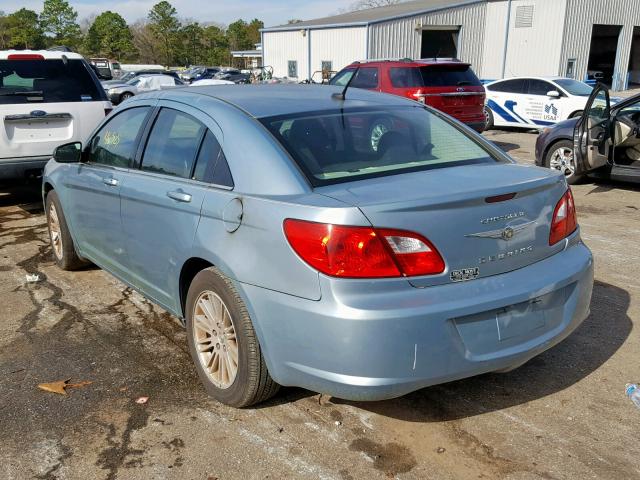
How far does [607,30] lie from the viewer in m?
33.9

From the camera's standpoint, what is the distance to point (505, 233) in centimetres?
290

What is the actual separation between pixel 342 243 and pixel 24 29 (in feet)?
340

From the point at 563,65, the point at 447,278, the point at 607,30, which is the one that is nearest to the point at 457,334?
the point at 447,278

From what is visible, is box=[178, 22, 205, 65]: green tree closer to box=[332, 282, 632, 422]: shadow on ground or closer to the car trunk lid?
box=[332, 282, 632, 422]: shadow on ground

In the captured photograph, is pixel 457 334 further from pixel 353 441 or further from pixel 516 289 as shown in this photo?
pixel 353 441

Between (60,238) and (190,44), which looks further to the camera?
(190,44)

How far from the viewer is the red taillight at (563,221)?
319cm

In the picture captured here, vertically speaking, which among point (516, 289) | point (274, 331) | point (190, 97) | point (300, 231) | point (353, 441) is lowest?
point (353, 441)

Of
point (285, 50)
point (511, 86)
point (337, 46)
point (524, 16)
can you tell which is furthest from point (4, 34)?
point (511, 86)

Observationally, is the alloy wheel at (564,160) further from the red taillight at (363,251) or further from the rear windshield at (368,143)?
the red taillight at (363,251)

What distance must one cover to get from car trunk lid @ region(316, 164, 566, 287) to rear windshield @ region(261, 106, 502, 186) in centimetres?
17

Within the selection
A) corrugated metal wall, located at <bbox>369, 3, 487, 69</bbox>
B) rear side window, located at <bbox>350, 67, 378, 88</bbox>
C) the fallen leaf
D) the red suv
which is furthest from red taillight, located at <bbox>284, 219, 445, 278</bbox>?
corrugated metal wall, located at <bbox>369, 3, 487, 69</bbox>

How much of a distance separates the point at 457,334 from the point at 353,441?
2.52 feet

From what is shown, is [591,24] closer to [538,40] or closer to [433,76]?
[538,40]
